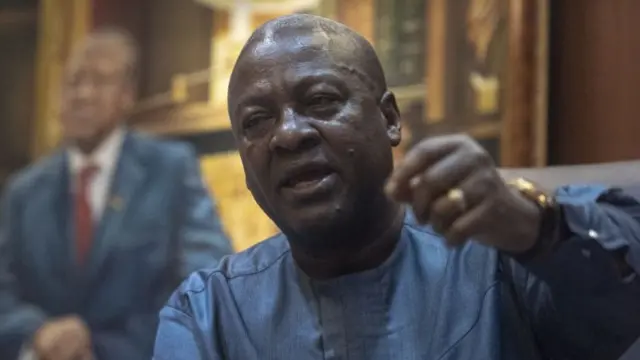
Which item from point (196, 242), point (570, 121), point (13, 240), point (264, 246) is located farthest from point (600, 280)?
point (13, 240)

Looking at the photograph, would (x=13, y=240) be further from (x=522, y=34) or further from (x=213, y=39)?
(x=522, y=34)

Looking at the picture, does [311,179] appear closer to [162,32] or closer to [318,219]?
[318,219]

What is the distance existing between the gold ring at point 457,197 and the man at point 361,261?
0.16 feet

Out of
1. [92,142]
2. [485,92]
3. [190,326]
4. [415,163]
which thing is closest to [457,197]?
[415,163]

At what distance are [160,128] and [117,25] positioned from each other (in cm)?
25

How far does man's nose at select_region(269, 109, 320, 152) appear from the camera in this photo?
0.70 meters

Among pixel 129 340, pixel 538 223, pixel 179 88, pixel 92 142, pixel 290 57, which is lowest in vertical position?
pixel 129 340

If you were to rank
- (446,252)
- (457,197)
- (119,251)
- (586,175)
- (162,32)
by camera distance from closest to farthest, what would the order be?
(457,197) → (446,252) → (586,175) → (119,251) → (162,32)

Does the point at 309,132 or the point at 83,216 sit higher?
the point at 309,132

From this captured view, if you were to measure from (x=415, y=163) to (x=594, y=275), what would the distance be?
17 centimetres

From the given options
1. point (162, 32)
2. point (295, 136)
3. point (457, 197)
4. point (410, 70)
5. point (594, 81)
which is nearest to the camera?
point (457, 197)

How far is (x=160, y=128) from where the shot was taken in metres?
1.82

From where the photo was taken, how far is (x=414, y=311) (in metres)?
0.77

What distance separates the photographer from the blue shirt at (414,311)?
2.24 ft
